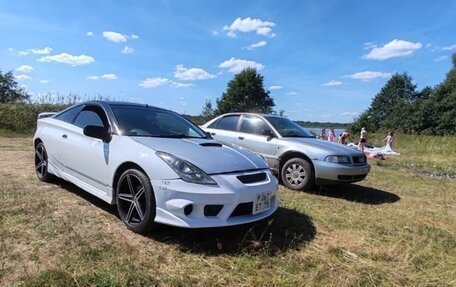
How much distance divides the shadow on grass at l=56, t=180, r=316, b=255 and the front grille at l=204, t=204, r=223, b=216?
0.27 metres

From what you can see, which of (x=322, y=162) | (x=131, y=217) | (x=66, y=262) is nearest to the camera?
(x=66, y=262)

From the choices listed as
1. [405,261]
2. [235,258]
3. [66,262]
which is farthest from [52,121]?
[405,261]

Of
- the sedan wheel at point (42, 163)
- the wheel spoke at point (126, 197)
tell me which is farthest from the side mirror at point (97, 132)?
the sedan wheel at point (42, 163)

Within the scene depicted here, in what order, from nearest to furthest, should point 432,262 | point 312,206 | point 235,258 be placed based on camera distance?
point 235,258, point 432,262, point 312,206

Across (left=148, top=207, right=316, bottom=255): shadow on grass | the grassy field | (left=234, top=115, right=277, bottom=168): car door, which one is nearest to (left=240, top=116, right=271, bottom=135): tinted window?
(left=234, top=115, right=277, bottom=168): car door

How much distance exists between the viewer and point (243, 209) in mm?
3758

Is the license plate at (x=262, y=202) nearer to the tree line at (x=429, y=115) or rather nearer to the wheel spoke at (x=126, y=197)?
the wheel spoke at (x=126, y=197)

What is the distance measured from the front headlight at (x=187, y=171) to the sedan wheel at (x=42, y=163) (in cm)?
310

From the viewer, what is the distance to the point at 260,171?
4.13 m

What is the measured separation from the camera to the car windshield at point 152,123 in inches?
181

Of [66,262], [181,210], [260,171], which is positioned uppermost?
[260,171]

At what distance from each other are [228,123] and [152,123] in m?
3.66

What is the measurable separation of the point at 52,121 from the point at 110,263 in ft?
11.5

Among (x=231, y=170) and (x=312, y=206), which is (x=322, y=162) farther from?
(x=231, y=170)
